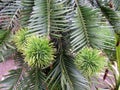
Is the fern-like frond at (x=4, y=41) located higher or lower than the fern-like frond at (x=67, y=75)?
higher

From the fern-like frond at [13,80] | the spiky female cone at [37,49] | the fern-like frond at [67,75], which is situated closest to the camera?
the spiky female cone at [37,49]

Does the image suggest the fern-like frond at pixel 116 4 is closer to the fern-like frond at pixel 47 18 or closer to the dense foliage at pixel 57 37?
the dense foliage at pixel 57 37

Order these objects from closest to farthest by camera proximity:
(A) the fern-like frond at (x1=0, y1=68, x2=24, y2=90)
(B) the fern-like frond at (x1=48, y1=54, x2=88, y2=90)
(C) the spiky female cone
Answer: (C) the spiky female cone < (B) the fern-like frond at (x1=48, y1=54, x2=88, y2=90) < (A) the fern-like frond at (x1=0, y1=68, x2=24, y2=90)

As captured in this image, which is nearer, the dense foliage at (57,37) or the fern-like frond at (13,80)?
the dense foliage at (57,37)

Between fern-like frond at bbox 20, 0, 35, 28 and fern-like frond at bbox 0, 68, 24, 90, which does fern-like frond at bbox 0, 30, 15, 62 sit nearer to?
fern-like frond at bbox 20, 0, 35, 28

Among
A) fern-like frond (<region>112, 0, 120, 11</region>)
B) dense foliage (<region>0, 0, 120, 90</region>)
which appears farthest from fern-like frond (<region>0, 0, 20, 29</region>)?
fern-like frond (<region>112, 0, 120, 11</region>)

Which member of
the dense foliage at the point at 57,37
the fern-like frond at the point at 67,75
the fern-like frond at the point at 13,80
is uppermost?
the dense foliage at the point at 57,37

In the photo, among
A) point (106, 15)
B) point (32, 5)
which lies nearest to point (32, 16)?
point (32, 5)

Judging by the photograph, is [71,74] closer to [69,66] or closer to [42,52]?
[69,66]

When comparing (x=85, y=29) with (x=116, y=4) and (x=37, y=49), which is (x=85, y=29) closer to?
(x=37, y=49)

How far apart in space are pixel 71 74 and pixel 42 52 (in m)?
0.13

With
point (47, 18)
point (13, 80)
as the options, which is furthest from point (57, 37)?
point (13, 80)

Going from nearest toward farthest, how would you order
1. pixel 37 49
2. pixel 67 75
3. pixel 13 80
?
1. pixel 37 49
2. pixel 67 75
3. pixel 13 80

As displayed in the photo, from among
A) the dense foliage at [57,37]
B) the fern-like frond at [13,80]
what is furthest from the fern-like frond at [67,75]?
the fern-like frond at [13,80]
